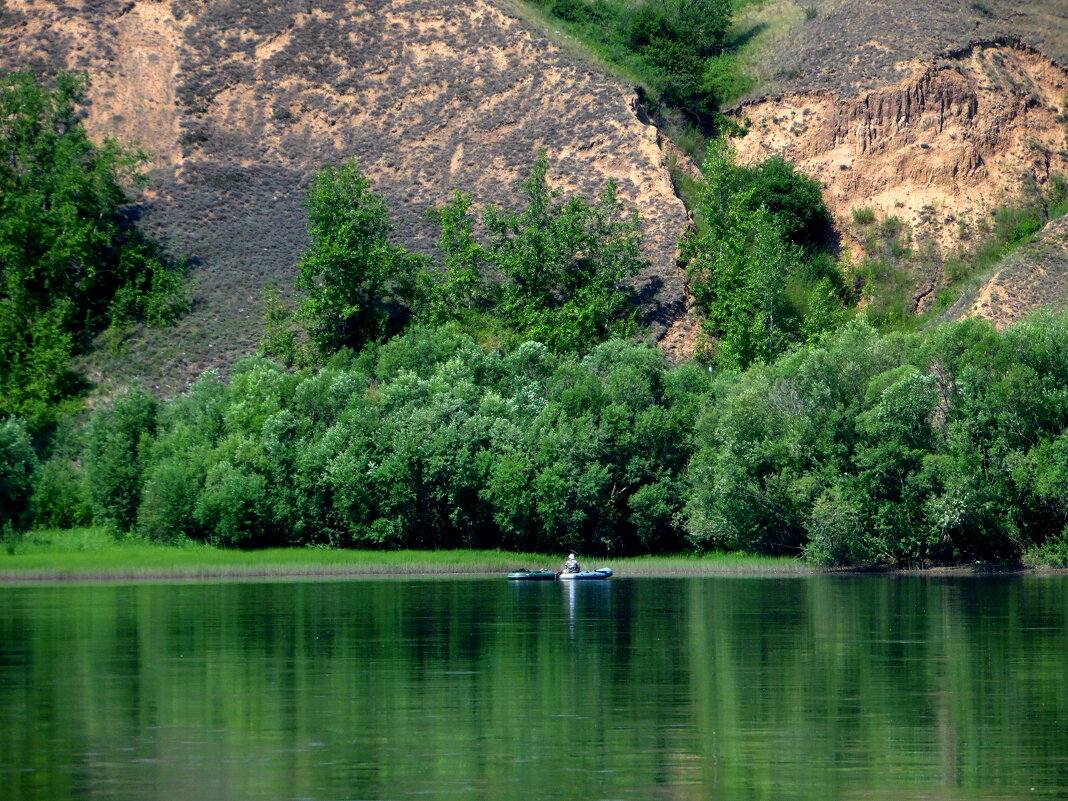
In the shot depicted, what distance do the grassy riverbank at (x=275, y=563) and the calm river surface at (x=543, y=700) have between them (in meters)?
16.4

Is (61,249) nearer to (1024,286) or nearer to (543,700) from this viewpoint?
(1024,286)

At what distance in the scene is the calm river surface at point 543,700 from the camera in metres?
21.9

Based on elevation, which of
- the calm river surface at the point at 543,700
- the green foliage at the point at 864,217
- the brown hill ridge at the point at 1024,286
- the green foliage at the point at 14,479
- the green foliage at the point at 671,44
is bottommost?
the calm river surface at the point at 543,700

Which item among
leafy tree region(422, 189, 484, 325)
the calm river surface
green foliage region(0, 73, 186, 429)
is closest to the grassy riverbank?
the calm river surface

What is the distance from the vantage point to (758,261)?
8731 cm

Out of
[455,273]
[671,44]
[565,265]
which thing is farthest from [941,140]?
[455,273]

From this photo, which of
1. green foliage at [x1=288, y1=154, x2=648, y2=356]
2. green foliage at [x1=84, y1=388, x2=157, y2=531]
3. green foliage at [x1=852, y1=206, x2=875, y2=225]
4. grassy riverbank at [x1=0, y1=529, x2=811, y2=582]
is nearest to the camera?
grassy riverbank at [x1=0, y1=529, x2=811, y2=582]

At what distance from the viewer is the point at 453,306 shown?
90500 millimetres

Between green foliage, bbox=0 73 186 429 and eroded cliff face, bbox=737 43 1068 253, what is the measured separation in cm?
3993

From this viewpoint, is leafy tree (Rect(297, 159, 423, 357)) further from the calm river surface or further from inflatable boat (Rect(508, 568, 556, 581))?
the calm river surface

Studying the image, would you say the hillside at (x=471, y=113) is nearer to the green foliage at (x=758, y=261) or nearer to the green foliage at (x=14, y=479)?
the green foliage at (x=758, y=261)

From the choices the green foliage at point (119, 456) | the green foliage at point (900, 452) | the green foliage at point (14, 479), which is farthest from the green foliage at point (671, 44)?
the green foliage at point (14, 479)

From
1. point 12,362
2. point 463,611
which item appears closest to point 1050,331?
point 463,611

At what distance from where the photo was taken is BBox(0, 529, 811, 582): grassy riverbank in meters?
65.5
